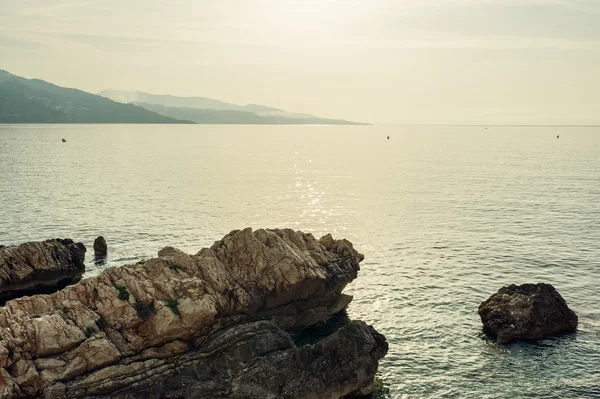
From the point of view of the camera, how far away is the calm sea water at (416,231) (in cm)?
3800

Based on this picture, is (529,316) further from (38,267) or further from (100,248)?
(100,248)

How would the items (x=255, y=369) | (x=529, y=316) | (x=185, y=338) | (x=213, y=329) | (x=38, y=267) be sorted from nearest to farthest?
(x=255, y=369) → (x=185, y=338) → (x=213, y=329) → (x=529, y=316) → (x=38, y=267)

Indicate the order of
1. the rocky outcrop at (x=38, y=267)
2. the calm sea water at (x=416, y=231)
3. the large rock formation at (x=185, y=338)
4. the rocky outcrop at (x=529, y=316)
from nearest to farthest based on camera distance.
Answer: the large rock formation at (x=185, y=338), the calm sea water at (x=416, y=231), the rocky outcrop at (x=529, y=316), the rocky outcrop at (x=38, y=267)

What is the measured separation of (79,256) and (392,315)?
35.3 metres

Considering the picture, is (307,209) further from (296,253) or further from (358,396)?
(358,396)

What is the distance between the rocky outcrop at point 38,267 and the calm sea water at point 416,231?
15.5ft

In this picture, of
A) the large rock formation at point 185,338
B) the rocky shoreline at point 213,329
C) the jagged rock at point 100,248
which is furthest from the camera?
the jagged rock at point 100,248

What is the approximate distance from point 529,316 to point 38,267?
47157 millimetres

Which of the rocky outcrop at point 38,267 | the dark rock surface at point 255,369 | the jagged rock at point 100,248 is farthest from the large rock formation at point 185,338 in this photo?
the jagged rock at point 100,248

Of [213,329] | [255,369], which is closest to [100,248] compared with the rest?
[213,329]

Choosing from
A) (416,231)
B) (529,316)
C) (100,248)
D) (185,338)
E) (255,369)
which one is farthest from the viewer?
(416,231)

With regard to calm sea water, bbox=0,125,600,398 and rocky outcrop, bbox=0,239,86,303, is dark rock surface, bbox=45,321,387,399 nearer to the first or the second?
calm sea water, bbox=0,125,600,398

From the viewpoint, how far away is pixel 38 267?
2013 inches

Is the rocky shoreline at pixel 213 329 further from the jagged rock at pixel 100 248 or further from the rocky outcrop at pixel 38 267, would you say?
the jagged rock at pixel 100 248
